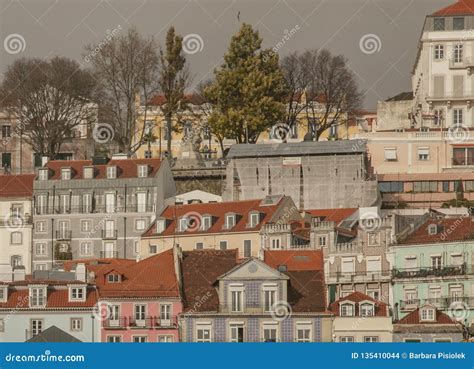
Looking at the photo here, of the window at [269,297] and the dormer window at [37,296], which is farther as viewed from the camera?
the dormer window at [37,296]

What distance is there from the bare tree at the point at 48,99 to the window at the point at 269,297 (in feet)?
75.0

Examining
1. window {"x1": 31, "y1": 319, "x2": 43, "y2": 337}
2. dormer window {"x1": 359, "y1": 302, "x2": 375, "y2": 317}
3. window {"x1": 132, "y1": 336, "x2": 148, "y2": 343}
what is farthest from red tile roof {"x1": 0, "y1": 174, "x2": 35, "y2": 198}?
dormer window {"x1": 359, "y1": 302, "x2": 375, "y2": 317}

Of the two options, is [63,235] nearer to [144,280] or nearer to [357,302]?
[144,280]

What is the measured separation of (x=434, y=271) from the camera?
206 ft

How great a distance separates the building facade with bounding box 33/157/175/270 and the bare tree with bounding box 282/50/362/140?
10563mm

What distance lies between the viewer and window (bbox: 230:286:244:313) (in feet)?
198

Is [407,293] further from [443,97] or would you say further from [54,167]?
[443,97]

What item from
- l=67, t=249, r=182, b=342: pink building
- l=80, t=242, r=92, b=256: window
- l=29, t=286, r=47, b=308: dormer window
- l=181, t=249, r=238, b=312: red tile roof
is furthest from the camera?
l=80, t=242, r=92, b=256: window

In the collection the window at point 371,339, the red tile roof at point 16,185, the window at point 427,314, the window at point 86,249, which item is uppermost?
the red tile roof at point 16,185

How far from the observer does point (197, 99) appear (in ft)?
290

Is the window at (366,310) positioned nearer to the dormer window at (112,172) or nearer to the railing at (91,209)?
the railing at (91,209)

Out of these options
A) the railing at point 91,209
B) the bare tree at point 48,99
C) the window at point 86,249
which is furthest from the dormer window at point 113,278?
the bare tree at point 48,99

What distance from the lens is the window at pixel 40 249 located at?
7256 cm

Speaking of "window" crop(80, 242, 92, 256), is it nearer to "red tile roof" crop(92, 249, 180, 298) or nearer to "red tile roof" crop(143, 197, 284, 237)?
"red tile roof" crop(143, 197, 284, 237)
